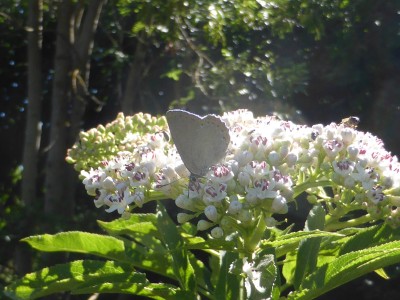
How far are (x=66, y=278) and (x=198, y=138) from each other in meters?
0.47

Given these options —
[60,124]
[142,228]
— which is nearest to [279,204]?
[142,228]

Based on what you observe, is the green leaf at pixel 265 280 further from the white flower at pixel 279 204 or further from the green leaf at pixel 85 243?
the green leaf at pixel 85 243

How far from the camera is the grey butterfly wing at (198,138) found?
141 centimetres

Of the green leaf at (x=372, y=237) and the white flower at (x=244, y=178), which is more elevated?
the white flower at (x=244, y=178)

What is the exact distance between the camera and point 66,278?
1630 millimetres

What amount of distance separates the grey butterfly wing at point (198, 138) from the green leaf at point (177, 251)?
0.18m

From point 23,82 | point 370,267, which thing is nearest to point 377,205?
point 370,267

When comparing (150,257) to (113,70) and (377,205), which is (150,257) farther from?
(113,70)

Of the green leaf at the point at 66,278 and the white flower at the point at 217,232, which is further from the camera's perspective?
the green leaf at the point at 66,278

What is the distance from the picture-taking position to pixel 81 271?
64.6 inches

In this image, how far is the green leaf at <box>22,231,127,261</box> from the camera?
5.46 ft

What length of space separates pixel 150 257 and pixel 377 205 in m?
0.53

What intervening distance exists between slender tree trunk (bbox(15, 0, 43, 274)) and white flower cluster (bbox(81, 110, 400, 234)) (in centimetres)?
262

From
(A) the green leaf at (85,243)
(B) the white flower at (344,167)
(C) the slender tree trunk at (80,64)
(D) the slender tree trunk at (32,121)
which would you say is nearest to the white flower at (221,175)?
(B) the white flower at (344,167)
